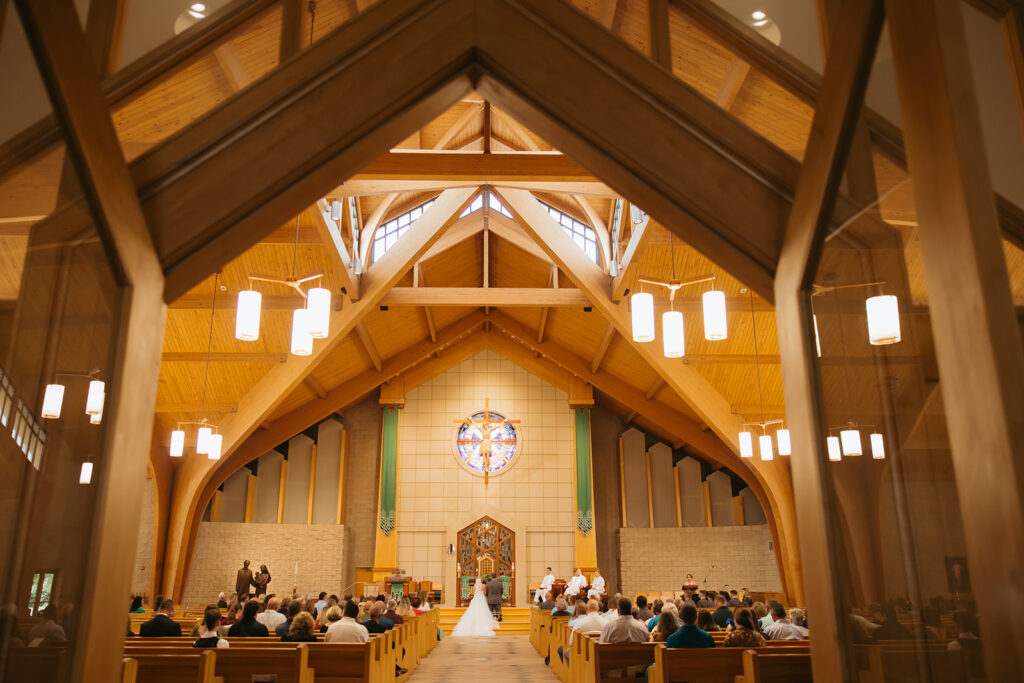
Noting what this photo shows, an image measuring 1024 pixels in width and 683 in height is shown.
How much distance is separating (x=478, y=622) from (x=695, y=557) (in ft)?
17.4

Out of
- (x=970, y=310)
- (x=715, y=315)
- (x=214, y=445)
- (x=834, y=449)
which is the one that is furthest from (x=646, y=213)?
(x=214, y=445)

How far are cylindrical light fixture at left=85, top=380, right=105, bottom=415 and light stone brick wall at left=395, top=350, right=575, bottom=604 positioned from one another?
1505cm

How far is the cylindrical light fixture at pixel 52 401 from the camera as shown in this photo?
6.17 ft

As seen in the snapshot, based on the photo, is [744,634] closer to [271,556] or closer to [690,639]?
[690,639]

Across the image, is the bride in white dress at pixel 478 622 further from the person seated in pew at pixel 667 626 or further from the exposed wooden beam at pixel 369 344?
the person seated in pew at pixel 667 626

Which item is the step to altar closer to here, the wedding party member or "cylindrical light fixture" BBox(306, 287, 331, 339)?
the wedding party member

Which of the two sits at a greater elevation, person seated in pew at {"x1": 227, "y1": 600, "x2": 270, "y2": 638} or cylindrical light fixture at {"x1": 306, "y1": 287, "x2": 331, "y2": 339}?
cylindrical light fixture at {"x1": 306, "y1": 287, "x2": 331, "y2": 339}

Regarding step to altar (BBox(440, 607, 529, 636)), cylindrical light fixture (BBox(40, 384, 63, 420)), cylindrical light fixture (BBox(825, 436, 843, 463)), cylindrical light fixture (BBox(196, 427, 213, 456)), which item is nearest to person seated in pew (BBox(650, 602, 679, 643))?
cylindrical light fixture (BBox(825, 436, 843, 463))

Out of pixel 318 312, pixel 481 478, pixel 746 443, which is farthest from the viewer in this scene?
pixel 481 478

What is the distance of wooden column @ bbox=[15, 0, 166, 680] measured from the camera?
76.1 inches

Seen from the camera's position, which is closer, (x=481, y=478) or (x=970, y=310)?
(x=970, y=310)

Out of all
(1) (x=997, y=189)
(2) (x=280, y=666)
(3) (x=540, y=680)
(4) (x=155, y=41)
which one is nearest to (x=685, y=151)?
(1) (x=997, y=189)

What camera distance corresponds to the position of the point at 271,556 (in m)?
15.9

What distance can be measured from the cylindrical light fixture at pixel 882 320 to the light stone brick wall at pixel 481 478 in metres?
15.4
